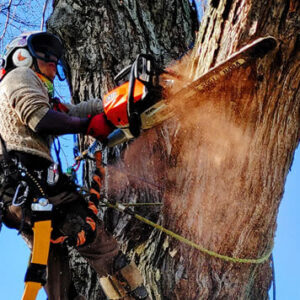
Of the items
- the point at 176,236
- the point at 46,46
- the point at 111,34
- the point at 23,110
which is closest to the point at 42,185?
the point at 23,110

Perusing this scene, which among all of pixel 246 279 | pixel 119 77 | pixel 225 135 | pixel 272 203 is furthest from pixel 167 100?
pixel 246 279

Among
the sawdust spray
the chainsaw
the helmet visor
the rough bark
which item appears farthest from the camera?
the rough bark

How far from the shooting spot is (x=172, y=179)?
2.60 metres

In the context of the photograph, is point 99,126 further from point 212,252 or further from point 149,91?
point 212,252

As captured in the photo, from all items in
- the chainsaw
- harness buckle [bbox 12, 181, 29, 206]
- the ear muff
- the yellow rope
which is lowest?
the yellow rope

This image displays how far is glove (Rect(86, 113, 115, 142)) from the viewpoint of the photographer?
261 cm

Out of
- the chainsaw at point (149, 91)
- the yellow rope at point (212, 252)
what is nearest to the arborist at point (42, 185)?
the chainsaw at point (149, 91)

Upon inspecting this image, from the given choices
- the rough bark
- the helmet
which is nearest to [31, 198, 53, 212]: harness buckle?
the helmet

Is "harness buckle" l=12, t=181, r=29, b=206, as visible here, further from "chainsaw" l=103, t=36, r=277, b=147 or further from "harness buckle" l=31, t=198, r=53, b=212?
"chainsaw" l=103, t=36, r=277, b=147

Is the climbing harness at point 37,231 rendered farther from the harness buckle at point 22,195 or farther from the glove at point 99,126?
the glove at point 99,126

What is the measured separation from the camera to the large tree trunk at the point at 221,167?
2178 millimetres

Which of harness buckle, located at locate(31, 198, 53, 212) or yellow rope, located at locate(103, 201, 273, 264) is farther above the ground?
harness buckle, located at locate(31, 198, 53, 212)

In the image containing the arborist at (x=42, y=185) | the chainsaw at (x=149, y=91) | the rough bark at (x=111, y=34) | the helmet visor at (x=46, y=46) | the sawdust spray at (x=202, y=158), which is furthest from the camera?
the rough bark at (x=111, y=34)

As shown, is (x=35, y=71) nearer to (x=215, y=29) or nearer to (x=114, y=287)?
(x=215, y=29)
